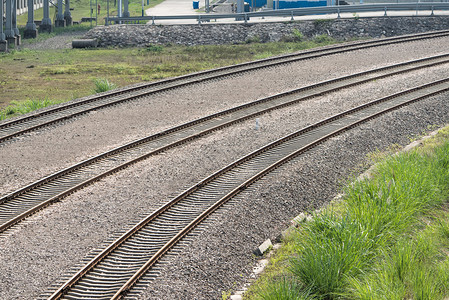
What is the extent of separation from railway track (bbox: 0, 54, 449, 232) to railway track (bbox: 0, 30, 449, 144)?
11.7 feet

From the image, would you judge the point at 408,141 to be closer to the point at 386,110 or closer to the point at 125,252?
the point at 386,110

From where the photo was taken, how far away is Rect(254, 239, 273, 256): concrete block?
1007 centimetres

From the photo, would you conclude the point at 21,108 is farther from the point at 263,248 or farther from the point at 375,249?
the point at 375,249

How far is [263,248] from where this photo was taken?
1013 cm

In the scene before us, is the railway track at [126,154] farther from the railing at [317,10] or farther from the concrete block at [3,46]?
the concrete block at [3,46]

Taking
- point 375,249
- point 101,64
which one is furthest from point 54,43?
point 375,249

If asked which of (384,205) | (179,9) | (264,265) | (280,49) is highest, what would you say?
(179,9)

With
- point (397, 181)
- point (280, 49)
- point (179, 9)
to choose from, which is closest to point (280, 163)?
point (397, 181)

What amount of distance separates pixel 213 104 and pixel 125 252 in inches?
419

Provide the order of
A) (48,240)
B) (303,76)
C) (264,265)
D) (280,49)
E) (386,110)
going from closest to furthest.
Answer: (264,265)
(48,240)
(386,110)
(303,76)
(280,49)

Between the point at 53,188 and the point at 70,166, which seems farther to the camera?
the point at 70,166

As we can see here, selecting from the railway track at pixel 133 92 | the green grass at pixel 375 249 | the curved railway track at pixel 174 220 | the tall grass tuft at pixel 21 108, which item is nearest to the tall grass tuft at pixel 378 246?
the green grass at pixel 375 249

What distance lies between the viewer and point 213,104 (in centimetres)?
2030

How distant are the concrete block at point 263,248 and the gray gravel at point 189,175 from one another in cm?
13
